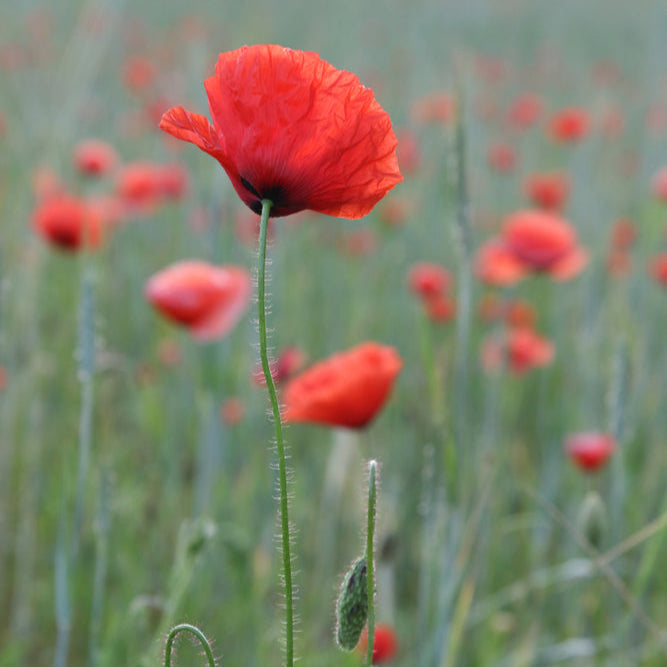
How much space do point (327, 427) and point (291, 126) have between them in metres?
1.49

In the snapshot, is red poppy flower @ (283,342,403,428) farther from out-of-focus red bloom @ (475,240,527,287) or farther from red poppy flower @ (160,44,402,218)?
out-of-focus red bloom @ (475,240,527,287)

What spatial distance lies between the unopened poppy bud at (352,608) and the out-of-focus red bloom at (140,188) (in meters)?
1.62

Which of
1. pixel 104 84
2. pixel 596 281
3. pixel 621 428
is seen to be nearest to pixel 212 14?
pixel 104 84

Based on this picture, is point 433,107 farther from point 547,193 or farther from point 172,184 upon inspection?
point 172,184

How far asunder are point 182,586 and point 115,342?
63.9 inches

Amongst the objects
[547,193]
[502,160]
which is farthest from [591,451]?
[502,160]

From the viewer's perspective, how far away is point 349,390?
900 millimetres

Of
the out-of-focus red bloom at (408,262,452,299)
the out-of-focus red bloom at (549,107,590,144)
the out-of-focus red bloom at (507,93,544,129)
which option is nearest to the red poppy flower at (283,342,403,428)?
the out-of-focus red bloom at (408,262,452,299)

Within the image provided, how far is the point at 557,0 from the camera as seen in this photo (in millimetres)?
7074

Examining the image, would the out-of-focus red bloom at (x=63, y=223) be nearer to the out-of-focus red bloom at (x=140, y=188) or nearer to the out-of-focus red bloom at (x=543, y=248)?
the out-of-focus red bloom at (x=140, y=188)

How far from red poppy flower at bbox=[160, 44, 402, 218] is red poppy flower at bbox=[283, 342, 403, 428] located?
1.50 ft

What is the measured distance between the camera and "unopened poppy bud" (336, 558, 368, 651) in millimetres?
445

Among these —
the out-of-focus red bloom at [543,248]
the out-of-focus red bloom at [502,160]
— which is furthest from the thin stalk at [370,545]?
the out-of-focus red bloom at [502,160]

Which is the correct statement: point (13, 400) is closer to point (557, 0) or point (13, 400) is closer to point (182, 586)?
point (182, 586)
